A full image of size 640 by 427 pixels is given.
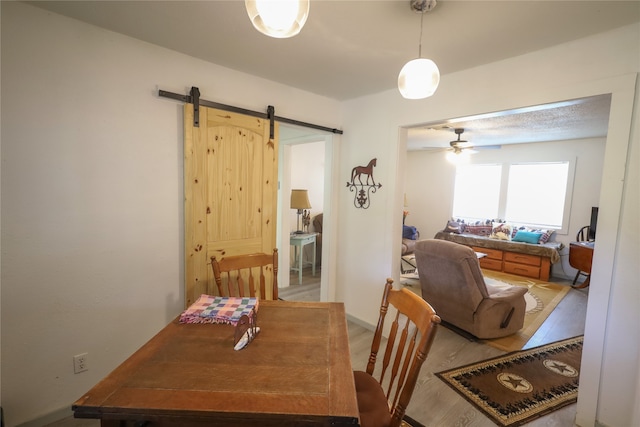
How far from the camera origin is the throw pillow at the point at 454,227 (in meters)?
5.84

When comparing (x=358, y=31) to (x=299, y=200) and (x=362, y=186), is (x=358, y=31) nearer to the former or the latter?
(x=362, y=186)

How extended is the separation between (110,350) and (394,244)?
233cm

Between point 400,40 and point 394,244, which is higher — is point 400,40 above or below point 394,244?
above

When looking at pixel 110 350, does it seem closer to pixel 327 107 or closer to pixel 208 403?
pixel 208 403

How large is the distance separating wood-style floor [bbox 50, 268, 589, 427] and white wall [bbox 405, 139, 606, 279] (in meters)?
1.33

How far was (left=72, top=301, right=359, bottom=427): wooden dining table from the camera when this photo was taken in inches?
33.5

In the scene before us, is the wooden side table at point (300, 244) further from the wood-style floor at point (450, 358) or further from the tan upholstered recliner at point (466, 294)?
the tan upholstered recliner at point (466, 294)

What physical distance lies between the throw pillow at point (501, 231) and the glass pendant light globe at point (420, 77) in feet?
16.4

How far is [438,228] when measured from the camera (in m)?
6.61

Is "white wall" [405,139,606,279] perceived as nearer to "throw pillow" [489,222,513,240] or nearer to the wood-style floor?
"throw pillow" [489,222,513,240]

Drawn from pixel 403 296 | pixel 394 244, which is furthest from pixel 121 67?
pixel 394 244

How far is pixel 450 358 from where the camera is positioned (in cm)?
251

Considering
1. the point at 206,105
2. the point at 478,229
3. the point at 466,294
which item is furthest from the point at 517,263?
the point at 206,105

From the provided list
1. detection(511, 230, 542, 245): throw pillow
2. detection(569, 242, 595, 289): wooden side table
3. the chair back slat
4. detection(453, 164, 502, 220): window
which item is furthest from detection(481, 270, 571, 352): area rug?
the chair back slat
